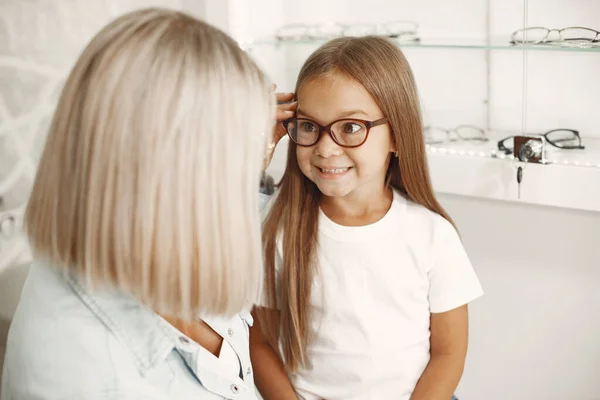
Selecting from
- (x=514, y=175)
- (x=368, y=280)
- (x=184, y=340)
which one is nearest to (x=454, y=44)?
(x=514, y=175)

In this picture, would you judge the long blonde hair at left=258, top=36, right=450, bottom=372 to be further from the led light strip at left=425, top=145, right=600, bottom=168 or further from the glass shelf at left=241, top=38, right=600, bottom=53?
the glass shelf at left=241, top=38, right=600, bottom=53

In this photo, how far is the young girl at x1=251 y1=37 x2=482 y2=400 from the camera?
1.34m

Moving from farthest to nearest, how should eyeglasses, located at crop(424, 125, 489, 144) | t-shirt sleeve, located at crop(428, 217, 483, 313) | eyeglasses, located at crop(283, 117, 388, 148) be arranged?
eyeglasses, located at crop(424, 125, 489, 144), t-shirt sleeve, located at crop(428, 217, 483, 313), eyeglasses, located at crop(283, 117, 388, 148)

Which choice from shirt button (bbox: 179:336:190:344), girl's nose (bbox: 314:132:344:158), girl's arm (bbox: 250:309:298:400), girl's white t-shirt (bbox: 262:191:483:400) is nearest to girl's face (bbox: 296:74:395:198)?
girl's nose (bbox: 314:132:344:158)

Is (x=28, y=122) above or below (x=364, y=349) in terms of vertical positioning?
above

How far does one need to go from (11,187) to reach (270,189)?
61cm

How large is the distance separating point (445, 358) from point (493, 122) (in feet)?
2.34

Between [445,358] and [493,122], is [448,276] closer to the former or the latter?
[445,358]

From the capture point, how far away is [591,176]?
146 centimetres

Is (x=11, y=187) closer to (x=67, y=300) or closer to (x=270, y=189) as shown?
(x=270, y=189)

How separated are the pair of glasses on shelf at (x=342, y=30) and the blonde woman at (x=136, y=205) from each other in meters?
1.05

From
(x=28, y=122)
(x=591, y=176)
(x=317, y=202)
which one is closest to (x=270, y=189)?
(x=317, y=202)

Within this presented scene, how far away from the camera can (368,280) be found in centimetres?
136

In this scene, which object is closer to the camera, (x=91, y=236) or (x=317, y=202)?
(x=91, y=236)
